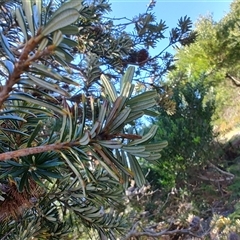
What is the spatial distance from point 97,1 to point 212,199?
3.95m

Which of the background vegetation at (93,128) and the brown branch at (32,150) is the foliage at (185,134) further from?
the brown branch at (32,150)

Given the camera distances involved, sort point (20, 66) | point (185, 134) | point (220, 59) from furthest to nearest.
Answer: point (220, 59)
point (185, 134)
point (20, 66)

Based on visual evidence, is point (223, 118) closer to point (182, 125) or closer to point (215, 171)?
point (215, 171)

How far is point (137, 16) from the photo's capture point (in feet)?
6.43

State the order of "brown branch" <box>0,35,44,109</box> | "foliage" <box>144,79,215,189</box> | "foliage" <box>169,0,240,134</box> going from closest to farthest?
1. "brown branch" <box>0,35,44,109</box>
2. "foliage" <box>144,79,215,189</box>
3. "foliage" <box>169,0,240,134</box>

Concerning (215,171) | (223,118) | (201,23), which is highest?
(201,23)

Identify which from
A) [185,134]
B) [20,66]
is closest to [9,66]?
[20,66]

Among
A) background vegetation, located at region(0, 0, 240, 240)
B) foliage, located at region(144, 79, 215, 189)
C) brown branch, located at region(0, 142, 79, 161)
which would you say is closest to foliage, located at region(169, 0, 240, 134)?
background vegetation, located at region(0, 0, 240, 240)

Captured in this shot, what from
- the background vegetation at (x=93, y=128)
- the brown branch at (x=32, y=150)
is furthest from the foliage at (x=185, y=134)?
the brown branch at (x=32, y=150)

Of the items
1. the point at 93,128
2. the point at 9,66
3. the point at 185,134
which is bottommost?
the point at 185,134

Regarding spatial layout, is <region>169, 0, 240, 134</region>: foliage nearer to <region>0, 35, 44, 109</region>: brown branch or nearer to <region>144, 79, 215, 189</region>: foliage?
<region>144, 79, 215, 189</region>: foliage

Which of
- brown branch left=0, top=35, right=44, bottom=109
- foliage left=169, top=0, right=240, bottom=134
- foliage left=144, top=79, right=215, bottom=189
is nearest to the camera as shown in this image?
brown branch left=0, top=35, right=44, bottom=109

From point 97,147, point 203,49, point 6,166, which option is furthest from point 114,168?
point 203,49

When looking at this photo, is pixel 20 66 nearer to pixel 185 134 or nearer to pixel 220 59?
pixel 185 134
